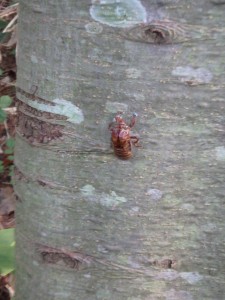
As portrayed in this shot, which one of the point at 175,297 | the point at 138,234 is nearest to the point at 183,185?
the point at 138,234

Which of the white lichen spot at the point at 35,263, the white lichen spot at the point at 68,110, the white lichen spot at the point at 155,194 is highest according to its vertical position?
the white lichen spot at the point at 68,110

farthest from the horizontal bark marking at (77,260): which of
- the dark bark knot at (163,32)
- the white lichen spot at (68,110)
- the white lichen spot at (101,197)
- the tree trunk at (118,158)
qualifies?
the dark bark knot at (163,32)

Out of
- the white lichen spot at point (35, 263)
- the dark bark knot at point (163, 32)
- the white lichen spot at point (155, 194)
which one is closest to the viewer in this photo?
the dark bark knot at point (163, 32)

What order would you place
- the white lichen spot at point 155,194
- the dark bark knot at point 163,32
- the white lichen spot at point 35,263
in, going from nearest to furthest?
the dark bark knot at point 163,32 < the white lichen spot at point 155,194 < the white lichen spot at point 35,263

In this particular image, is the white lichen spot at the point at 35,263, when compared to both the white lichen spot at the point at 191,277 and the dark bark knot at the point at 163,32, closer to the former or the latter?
the white lichen spot at the point at 191,277

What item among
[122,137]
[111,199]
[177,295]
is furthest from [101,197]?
[177,295]

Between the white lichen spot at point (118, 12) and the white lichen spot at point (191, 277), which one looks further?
the white lichen spot at point (191, 277)

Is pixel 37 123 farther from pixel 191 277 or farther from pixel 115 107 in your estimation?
pixel 191 277

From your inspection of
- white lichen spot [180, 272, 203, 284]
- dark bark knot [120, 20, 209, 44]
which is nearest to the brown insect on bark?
dark bark knot [120, 20, 209, 44]
